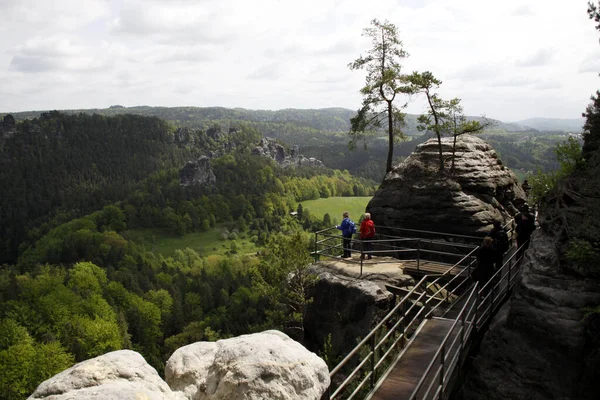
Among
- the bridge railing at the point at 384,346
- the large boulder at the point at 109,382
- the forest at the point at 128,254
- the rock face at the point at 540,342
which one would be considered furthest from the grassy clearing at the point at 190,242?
the large boulder at the point at 109,382

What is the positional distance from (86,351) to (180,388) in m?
51.0

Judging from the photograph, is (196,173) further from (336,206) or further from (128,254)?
(128,254)

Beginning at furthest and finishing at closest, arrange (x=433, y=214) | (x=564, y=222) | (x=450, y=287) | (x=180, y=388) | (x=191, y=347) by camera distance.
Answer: (x=433, y=214) → (x=450, y=287) → (x=564, y=222) → (x=191, y=347) → (x=180, y=388)

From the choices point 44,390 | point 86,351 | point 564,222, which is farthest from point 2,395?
point 564,222

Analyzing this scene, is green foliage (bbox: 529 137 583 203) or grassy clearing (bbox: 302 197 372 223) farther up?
green foliage (bbox: 529 137 583 203)

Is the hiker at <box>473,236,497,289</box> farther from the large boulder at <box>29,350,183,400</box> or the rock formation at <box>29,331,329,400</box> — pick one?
the large boulder at <box>29,350,183,400</box>

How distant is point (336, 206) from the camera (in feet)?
515

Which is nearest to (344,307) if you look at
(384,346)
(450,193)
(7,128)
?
(384,346)

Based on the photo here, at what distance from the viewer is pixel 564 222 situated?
33.2 feet

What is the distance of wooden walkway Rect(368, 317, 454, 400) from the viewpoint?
8.04 m

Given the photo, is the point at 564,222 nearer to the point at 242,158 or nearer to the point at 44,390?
the point at 44,390

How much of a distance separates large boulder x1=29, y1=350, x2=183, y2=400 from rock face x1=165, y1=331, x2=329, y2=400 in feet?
1.62

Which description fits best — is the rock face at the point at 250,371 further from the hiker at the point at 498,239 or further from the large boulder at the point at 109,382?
the hiker at the point at 498,239

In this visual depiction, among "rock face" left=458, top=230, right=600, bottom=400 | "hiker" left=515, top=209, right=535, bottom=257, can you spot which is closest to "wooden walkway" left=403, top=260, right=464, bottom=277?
"hiker" left=515, top=209, right=535, bottom=257
